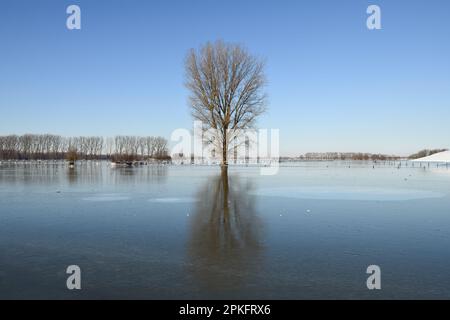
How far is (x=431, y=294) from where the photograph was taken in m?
3.51

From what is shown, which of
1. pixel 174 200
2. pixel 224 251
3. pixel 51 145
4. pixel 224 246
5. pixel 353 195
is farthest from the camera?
pixel 51 145

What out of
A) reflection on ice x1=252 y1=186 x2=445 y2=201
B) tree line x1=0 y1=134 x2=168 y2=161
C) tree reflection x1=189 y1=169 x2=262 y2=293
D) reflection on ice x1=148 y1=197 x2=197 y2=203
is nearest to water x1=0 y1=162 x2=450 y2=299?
tree reflection x1=189 y1=169 x2=262 y2=293

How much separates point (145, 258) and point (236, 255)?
1214 mm

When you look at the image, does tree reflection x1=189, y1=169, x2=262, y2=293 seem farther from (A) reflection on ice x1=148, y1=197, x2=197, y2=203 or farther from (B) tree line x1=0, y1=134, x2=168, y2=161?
(B) tree line x1=0, y1=134, x2=168, y2=161

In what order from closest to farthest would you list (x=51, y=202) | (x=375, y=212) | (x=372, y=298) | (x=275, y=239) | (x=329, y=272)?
(x=372, y=298)
(x=329, y=272)
(x=275, y=239)
(x=375, y=212)
(x=51, y=202)

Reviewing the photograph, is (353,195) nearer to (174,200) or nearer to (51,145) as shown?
(174,200)

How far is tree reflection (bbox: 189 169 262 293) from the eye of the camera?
3.94m

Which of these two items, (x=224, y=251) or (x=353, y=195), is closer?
(x=224, y=251)

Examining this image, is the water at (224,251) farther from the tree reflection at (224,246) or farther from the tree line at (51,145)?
the tree line at (51,145)

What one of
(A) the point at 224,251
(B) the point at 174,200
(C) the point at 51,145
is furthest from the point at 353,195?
(C) the point at 51,145

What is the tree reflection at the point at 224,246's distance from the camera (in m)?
3.94

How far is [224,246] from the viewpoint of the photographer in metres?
5.30
